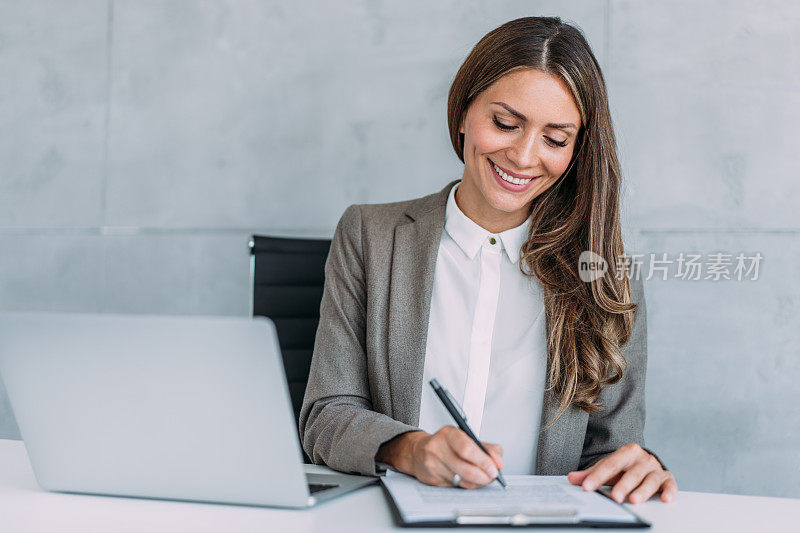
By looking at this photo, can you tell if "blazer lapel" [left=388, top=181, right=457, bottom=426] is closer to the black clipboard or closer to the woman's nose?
the woman's nose

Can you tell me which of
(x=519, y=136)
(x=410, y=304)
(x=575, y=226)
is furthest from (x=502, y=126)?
(x=410, y=304)

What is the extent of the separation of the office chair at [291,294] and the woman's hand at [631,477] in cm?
113

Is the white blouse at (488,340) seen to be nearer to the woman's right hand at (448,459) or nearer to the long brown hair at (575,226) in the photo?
the long brown hair at (575,226)

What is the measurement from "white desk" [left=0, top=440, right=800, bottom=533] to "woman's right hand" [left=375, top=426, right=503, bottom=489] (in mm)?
75

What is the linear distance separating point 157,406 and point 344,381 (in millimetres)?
621

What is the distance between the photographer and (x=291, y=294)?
2127mm

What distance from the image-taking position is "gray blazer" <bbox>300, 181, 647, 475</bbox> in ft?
4.83

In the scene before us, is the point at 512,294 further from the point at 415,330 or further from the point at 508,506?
the point at 508,506

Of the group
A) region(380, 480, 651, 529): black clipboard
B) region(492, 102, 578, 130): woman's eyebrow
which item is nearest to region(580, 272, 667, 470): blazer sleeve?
region(492, 102, 578, 130): woman's eyebrow

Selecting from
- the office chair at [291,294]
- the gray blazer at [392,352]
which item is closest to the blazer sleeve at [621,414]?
the gray blazer at [392,352]

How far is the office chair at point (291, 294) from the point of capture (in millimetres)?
2109

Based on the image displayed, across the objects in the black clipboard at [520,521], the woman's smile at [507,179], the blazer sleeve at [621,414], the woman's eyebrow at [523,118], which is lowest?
the blazer sleeve at [621,414]

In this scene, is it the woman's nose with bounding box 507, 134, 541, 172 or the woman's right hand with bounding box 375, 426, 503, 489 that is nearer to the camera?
the woman's right hand with bounding box 375, 426, 503, 489

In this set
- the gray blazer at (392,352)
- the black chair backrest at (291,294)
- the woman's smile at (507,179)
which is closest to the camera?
the gray blazer at (392,352)
